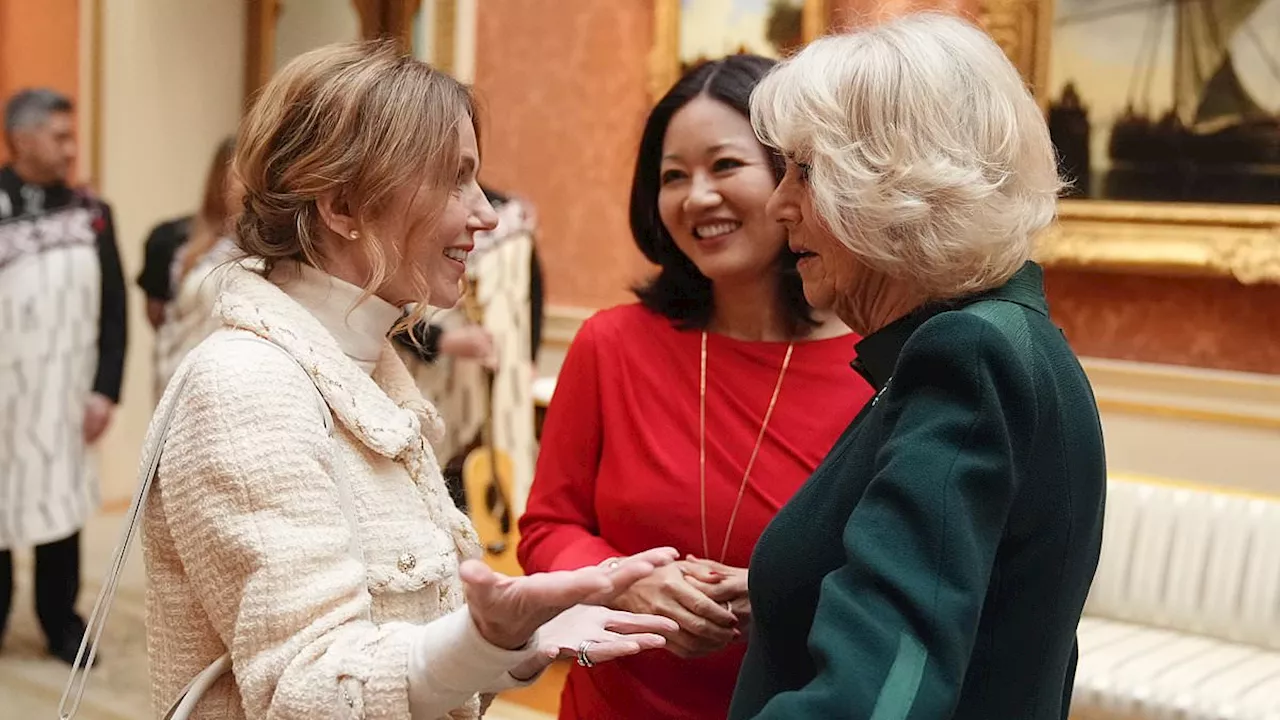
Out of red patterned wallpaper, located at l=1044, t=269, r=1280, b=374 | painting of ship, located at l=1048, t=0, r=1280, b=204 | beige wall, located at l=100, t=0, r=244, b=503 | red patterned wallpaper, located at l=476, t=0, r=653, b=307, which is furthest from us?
beige wall, located at l=100, t=0, r=244, b=503

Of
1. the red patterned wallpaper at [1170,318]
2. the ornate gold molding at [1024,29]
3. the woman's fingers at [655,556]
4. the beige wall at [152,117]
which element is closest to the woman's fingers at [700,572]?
the woman's fingers at [655,556]

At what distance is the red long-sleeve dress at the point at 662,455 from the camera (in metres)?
1.84

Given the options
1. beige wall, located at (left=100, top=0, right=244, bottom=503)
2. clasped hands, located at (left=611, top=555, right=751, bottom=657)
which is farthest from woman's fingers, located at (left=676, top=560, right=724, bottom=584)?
beige wall, located at (left=100, top=0, right=244, bottom=503)

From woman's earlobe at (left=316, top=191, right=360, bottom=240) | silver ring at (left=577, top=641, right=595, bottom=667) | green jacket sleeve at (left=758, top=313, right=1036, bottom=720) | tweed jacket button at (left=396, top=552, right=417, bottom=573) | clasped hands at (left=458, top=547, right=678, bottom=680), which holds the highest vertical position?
woman's earlobe at (left=316, top=191, right=360, bottom=240)

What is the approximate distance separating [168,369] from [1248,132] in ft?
12.4

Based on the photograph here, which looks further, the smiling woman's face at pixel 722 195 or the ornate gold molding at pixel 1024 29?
the ornate gold molding at pixel 1024 29

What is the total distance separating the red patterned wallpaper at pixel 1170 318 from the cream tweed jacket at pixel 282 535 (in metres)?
3.11

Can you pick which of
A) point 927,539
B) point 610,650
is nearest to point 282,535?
point 610,650

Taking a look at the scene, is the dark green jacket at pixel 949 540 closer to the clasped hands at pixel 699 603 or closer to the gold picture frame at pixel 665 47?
the clasped hands at pixel 699 603

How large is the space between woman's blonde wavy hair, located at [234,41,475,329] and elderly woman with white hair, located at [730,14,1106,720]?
38cm

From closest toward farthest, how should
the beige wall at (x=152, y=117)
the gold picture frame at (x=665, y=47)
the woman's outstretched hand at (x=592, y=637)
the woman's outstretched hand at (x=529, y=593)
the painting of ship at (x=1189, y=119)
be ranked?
the woman's outstretched hand at (x=529, y=593) < the woman's outstretched hand at (x=592, y=637) < the painting of ship at (x=1189, y=119) < the gold picture frame at (x=665, y=47) < the beige wall at (x=152, y=117)

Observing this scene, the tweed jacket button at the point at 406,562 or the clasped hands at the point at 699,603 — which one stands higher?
the tweed jacket button at the point at 406,562

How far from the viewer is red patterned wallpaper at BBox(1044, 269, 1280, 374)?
3.82 m

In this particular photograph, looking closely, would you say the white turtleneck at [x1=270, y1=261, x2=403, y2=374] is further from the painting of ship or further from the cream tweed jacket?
the painting of ship
